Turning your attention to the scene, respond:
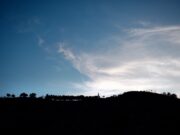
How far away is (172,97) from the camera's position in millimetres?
45062

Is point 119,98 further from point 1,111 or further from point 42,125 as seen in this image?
point 1,111

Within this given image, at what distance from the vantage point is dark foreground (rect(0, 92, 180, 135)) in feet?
128

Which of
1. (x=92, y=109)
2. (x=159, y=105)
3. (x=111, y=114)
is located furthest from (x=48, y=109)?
(x=159, y=105)

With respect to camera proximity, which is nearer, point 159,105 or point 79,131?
point 79,131

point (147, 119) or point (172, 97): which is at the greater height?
point (172, 97)

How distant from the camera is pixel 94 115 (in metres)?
41.9

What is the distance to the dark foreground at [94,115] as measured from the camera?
38.9 metres

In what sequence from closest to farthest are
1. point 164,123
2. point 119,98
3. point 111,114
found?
point 164,123 < point 111,114 < point 119,98

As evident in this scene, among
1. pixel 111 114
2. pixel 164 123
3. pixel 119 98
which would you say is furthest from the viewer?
pixel 119 98

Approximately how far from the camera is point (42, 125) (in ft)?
135

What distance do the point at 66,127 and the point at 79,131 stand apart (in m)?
2.12

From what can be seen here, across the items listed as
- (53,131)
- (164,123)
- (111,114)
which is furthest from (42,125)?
(164,123)

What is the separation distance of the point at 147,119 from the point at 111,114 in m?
5.15

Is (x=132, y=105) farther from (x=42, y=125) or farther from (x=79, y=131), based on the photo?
(x=42, y=125)
